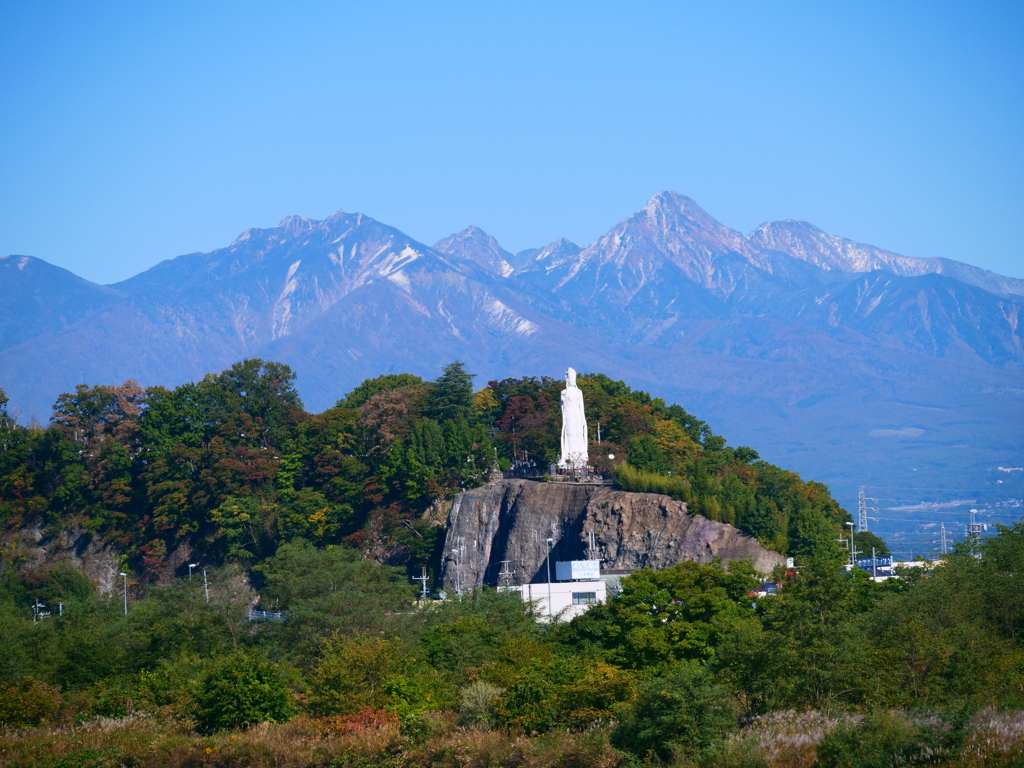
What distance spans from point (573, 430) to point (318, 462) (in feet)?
61.0

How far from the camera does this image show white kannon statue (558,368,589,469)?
286 ft

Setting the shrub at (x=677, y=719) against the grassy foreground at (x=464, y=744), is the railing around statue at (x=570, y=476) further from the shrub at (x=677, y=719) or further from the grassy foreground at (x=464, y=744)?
the shrub at (x=677, y=719)

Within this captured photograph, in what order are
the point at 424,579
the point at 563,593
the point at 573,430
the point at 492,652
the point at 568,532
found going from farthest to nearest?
the point at 573,430, the point at 424,579, the point at 568,532, the point at 563,593, the point at 492,652

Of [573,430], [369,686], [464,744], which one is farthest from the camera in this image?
[573,430]

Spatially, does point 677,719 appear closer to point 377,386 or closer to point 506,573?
point 506,573

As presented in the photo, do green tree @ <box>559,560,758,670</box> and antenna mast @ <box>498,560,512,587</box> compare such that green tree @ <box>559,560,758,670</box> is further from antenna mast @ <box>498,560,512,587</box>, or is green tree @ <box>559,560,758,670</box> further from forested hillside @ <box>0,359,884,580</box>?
antenna mast @ <box>498,560,512,587</box>

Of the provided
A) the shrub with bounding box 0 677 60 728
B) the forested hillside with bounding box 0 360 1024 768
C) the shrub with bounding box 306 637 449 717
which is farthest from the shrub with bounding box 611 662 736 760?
the shrub with bounding box 0 677 60 728

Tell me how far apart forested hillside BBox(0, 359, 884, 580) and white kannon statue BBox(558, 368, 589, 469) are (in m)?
2.09

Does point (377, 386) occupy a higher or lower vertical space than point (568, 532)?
higher

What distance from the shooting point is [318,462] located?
313ft

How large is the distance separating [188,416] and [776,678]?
71.9 meters

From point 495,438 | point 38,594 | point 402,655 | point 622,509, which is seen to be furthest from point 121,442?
point 402,655

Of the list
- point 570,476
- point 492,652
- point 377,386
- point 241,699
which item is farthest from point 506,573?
point 241,699

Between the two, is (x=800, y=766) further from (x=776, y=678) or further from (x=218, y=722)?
(x=218, y=722)
